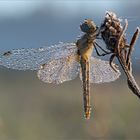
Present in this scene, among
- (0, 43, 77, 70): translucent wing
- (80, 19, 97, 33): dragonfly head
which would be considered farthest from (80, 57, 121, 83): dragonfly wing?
(80, 19, 97, 33): dragonfly head

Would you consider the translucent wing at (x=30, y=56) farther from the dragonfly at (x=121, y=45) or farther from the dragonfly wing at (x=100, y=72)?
the dragonfly at (x=121, y=45)

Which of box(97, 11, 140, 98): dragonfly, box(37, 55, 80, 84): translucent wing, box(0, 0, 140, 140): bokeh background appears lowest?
box(0, 0, 140, 140): bokeh background

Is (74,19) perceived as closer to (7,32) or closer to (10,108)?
(7,32)

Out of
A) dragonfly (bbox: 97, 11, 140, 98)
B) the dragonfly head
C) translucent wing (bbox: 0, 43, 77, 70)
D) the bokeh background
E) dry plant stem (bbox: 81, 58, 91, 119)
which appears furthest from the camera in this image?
the bokeh background

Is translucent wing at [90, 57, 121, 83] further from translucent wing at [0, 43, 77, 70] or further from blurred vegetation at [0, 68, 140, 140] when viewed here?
blurred vegetation at [0, 68, 140, 140]

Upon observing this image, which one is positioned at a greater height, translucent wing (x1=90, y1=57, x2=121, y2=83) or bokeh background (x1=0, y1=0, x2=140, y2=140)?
translucent wing (x1=90, y1=57, x2=121, y2=83)

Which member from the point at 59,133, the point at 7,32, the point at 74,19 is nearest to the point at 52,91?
the point at 59,133

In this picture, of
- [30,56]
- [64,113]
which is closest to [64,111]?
[64,113]

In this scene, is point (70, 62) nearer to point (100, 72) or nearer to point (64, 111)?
point (100, 72)
